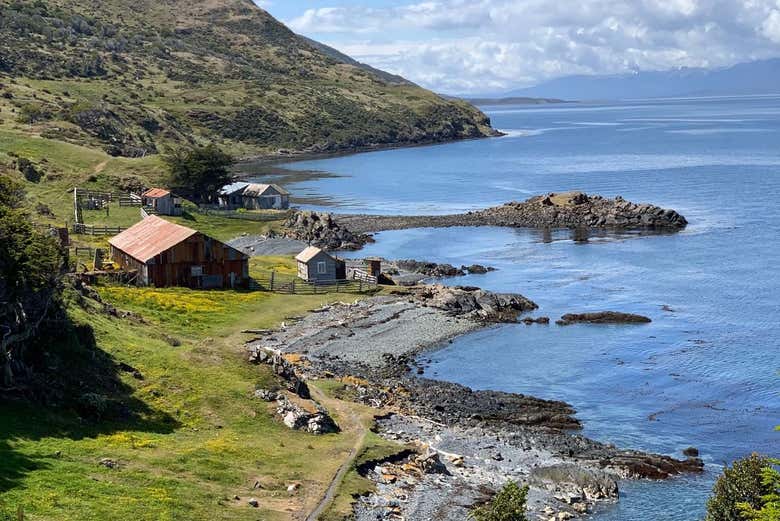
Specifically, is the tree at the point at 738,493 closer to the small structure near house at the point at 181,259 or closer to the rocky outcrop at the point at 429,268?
the small structure near house at the point at 181,259

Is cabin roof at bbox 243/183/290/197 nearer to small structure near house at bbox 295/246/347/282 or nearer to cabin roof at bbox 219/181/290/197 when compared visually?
cabin roof at bbox 219/181/290/197

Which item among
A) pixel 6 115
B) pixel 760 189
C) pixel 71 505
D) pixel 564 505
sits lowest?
pixel 564 505

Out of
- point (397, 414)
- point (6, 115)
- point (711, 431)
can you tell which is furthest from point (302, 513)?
point (6, 115)

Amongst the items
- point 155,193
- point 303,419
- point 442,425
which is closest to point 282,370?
point 303,419

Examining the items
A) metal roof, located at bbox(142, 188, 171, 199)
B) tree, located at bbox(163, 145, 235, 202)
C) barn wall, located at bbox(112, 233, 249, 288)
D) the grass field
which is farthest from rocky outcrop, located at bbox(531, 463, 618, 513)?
tree, located at bbox(163, 145, 235, 202)

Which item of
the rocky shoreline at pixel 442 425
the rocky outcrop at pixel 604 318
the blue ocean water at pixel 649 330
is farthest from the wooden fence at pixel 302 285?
the rocky outcrop at pixel 604 318

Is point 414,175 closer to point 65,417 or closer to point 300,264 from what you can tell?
point 300,264
